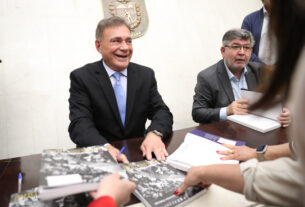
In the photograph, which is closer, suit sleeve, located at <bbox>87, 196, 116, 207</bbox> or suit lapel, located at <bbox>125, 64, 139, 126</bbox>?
suit sleeve, located at <bbox>87, 196, 116, 207</bbox>

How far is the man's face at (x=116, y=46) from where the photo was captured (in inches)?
68.2

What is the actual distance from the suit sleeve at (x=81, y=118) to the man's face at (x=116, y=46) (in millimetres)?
262

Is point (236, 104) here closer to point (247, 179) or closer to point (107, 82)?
point (107, 82)

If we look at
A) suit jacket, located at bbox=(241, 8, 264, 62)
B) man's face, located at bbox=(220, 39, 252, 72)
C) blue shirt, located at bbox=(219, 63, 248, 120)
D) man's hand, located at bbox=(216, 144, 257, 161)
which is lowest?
man's hand, located at bbox=(216, 144, 257, 161)

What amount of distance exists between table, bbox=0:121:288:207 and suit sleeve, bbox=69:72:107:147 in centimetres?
14

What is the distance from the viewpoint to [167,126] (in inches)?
60.2

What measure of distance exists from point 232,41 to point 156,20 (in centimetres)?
174

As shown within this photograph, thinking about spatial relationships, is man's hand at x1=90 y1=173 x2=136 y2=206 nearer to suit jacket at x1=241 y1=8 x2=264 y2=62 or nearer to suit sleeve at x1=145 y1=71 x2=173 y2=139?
suit sleeve at x1=145 y1=71 x2=173 y2=139

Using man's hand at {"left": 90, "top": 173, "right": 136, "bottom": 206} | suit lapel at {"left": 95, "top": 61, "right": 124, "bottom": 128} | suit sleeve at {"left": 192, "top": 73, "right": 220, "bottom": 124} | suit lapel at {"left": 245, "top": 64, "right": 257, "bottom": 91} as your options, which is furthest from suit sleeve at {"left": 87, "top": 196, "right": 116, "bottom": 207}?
suit lapel at {"left": 245, "top": 64, "right": 257, "bottom": 91}

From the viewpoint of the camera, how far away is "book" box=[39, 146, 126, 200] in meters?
0.64

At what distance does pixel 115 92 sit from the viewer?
1.75 meters

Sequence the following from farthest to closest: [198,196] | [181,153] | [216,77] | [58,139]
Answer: [58,139] < [216,77] < [181,153] < [198,196]

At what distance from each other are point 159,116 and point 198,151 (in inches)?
21.9

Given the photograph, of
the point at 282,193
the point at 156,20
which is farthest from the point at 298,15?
the point at 156,20
